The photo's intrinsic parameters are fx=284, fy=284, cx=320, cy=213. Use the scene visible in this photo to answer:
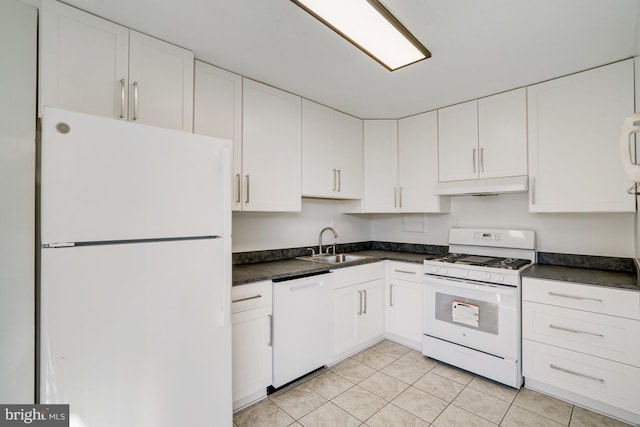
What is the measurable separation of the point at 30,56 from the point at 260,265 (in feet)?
6.07

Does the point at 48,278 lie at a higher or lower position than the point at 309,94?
lower

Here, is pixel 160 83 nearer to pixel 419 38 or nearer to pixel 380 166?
pixel 419 38

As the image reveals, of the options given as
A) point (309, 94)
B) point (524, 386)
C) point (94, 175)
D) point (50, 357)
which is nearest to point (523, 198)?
point (524, 386)

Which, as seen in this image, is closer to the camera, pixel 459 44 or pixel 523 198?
pixel 459 44

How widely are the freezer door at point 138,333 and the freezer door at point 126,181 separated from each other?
0.26ft

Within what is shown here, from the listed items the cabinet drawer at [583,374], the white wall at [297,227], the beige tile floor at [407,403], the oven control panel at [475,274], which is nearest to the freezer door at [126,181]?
the white wall at [297,227]

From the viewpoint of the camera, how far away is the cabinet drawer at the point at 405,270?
271 cm

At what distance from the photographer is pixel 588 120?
2.10 meters

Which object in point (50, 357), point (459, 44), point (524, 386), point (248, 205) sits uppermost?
point (459, 44)

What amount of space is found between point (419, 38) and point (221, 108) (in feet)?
4.57

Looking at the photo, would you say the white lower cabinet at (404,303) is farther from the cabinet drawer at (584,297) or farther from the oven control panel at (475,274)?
the cabinet drawer at (584,297)

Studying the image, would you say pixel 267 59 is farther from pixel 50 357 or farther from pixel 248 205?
pixel 50 357

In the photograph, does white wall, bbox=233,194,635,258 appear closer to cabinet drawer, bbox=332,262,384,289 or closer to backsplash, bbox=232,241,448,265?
backsplash, bbox=232,241,448,265

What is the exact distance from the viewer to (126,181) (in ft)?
4.00
